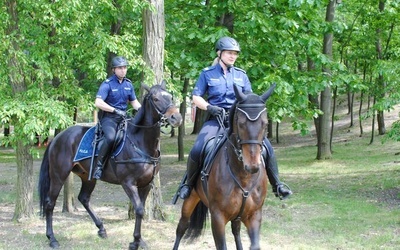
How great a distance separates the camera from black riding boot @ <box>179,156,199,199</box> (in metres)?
6.87

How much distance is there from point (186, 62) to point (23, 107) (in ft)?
20.6

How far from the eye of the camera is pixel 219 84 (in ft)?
22.3

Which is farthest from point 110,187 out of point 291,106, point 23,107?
point 23,107

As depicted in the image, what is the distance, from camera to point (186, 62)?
49.1 ft

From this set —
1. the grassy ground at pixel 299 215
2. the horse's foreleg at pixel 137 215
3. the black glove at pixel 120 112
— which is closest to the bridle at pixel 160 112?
the black glove at pixel 120 112

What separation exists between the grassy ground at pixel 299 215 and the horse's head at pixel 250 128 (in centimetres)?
331

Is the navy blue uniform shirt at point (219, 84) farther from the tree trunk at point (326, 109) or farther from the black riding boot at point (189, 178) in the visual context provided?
the tree trunk at point (326, 109)

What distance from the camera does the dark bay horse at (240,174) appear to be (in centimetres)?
529

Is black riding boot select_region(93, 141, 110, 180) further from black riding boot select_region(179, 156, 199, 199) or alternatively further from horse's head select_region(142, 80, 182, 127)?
black riding boot select_region(179, 156, 199, 199)

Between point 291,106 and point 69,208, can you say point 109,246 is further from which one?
point 291,106

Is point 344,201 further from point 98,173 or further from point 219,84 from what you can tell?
point 219,84

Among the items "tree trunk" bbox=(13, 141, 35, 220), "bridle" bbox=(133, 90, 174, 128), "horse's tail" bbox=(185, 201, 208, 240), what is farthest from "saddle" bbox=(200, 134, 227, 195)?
"tree trunk" bbox=(13, 141, 35, 220)

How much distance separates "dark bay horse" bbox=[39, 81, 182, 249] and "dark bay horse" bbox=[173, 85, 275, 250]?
2172mm

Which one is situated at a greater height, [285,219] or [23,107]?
[23,107]
